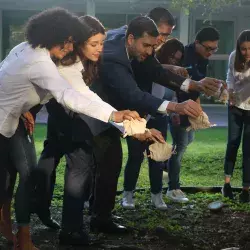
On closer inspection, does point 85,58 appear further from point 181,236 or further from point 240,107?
point 240,107

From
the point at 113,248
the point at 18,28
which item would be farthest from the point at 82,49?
the point at 18,28

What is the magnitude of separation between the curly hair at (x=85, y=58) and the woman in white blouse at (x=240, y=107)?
2402 millimetres

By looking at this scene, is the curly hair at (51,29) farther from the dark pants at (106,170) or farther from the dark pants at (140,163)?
the dark pants at (140,163)

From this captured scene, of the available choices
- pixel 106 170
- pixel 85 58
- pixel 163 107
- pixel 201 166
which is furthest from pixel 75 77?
pixel 201 166

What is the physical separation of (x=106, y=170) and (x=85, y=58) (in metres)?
1.11

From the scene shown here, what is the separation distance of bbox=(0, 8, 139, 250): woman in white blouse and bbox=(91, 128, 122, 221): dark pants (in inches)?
35.6

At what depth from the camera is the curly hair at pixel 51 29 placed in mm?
4824

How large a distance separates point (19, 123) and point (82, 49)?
77 cm

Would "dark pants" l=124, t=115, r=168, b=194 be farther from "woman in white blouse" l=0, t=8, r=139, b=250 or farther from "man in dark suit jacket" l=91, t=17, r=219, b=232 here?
"woman in white blouse" l=0, t=8, r=139, b=250

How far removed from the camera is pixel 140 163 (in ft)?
23.1

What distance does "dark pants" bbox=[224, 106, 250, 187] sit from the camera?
7582mm

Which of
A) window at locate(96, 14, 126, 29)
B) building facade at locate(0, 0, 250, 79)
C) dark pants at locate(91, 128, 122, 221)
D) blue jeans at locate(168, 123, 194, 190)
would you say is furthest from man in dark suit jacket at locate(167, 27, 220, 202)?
window at locate(96, 14, 126, 29)

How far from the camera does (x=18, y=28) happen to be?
81.3 feet

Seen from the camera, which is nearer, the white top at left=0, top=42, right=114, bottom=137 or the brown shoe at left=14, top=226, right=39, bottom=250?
the white top at left=0, top=42, right=114, bottom=137
